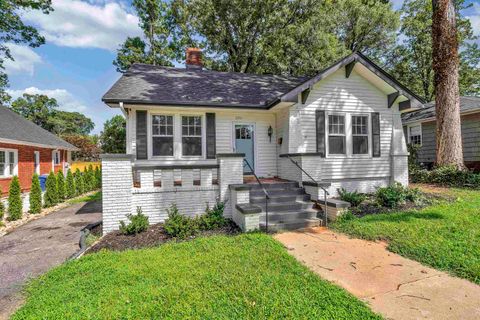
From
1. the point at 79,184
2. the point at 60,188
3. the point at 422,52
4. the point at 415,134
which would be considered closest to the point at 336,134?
the point at 415,134

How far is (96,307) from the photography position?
2766 millimetres

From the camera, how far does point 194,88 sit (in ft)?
28.8

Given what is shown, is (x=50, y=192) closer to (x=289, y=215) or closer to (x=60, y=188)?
(x=60, y=188)

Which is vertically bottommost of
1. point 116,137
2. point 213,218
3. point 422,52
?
point 213,218

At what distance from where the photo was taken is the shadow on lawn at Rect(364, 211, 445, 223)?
571 cm

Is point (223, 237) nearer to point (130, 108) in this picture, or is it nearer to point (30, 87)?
point (130, 108)

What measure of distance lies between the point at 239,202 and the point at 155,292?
10.4 feet

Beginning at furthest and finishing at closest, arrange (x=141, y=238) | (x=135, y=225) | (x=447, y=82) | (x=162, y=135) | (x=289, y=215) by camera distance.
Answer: (x=447, y=82), (x=162, y=135), (x=289, y=215), (x=135, y=225), (x=141, y=238)

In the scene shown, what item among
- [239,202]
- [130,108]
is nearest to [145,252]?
[239,202]

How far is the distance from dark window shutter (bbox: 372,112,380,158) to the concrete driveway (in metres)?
9.29

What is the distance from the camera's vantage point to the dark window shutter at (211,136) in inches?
316

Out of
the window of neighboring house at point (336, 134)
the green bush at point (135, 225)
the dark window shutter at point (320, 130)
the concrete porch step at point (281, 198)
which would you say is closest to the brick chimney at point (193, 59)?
the dark window shutter at point (320, 130)

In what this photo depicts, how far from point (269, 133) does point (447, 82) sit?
776 centimetres

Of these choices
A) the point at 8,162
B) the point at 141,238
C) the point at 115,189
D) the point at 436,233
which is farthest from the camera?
the point at 8,162
